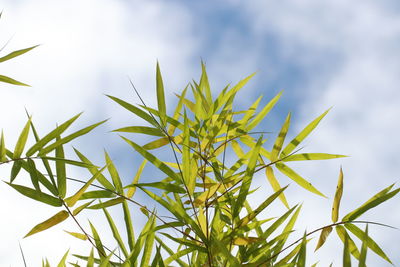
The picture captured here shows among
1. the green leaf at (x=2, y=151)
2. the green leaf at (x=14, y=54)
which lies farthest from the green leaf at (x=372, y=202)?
the green leaf at (x=14, y=54)

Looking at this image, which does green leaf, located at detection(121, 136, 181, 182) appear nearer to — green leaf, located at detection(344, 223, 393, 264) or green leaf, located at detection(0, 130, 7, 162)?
green leaf, located at detection(0, 130, 7, 162)

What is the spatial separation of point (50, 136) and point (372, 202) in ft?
3.87

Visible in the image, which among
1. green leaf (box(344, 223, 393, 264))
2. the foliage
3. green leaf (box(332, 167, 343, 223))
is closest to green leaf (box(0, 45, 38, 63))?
the foliage

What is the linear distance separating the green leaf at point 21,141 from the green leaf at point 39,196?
0.12 meters

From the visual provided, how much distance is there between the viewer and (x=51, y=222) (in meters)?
1.93

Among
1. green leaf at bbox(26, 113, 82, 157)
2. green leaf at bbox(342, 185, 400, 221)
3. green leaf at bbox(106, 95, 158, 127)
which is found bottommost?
green leaf at bbox(342, 185, 400, 221)

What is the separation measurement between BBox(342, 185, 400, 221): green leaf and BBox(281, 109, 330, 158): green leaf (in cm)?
34

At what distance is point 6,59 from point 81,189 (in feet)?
1.99

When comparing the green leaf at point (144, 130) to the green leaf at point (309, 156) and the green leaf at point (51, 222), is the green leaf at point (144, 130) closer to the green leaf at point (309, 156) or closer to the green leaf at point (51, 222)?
the green leaf at point (51, 222)

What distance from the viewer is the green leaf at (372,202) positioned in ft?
6.32

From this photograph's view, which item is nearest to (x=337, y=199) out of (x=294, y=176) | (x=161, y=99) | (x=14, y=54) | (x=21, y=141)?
(x=294, y=176)

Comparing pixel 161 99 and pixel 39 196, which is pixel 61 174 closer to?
pixel 39 196

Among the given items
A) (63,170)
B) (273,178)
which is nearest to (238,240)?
(273,178)

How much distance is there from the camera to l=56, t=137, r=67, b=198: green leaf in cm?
191
